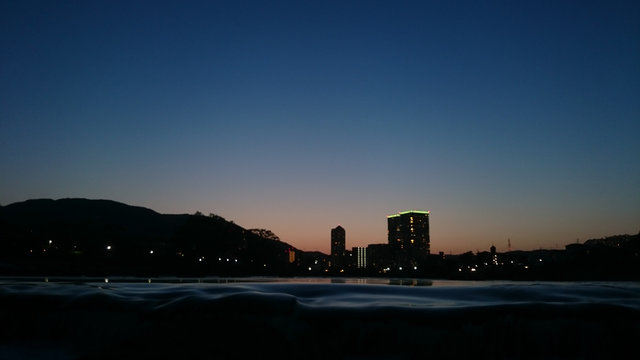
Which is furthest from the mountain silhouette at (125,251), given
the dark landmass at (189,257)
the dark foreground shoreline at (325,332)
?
the dark foreground shoreline at (325,332)

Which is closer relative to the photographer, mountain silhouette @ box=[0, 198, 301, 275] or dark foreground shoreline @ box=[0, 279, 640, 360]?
dark foreground shoreline @ box=[0, 279, 640, 360]

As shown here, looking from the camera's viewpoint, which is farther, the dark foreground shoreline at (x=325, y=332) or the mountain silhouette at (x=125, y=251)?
the mountain silhouette at (x=125, y=251)

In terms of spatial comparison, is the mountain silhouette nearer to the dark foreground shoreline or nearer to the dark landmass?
the dark landmass

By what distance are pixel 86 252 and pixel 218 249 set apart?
31.7m

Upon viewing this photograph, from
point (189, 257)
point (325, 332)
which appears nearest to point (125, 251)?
point (189, 257)

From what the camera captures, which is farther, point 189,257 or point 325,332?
point 189,257

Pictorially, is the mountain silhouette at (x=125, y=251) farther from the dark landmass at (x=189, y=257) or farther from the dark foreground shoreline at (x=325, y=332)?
the dark foreground shoreline at (x=325, y=332)

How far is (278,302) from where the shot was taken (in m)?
5.75

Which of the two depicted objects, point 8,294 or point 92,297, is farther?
point 8,294

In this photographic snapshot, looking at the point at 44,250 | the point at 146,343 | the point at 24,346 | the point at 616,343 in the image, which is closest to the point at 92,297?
the point at 24,346

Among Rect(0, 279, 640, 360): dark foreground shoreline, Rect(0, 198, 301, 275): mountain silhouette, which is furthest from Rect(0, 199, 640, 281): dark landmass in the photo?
Rect(0, 279, 640, 360): dark foreground shoreline

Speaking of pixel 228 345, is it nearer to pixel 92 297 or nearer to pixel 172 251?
pixel 92 297

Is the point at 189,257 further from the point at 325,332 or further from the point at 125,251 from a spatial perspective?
the point at 325,332

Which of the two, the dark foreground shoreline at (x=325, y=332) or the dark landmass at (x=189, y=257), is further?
the dark landmass at (x=189, y=257)
